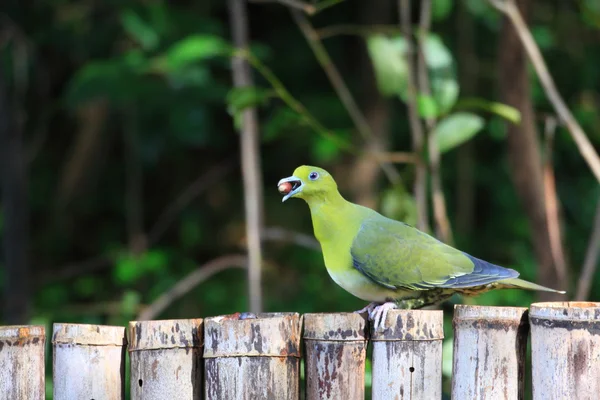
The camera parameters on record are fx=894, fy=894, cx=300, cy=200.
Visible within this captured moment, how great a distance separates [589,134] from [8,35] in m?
4.15

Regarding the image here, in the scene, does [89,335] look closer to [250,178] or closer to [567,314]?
[567,314]

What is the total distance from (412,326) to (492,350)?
224 mm

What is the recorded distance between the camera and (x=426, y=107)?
3965 millimetres

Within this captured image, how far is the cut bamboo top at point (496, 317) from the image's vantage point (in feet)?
7.93

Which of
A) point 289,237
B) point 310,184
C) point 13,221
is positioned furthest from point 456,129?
point 13,221

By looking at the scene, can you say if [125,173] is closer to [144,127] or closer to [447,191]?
[144,127]

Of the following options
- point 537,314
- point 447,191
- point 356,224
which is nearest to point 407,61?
point 356,224

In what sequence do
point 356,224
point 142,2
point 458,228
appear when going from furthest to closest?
point 458,228
point 142,2
point 356,224

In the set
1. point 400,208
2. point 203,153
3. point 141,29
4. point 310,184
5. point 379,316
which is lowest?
point 379,316

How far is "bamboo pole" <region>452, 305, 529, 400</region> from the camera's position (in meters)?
2.42

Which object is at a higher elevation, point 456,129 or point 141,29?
point 141,29

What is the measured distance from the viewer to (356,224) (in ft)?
9.82

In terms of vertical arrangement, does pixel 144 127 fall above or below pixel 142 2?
below

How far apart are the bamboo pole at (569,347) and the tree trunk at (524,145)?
2.15 m
